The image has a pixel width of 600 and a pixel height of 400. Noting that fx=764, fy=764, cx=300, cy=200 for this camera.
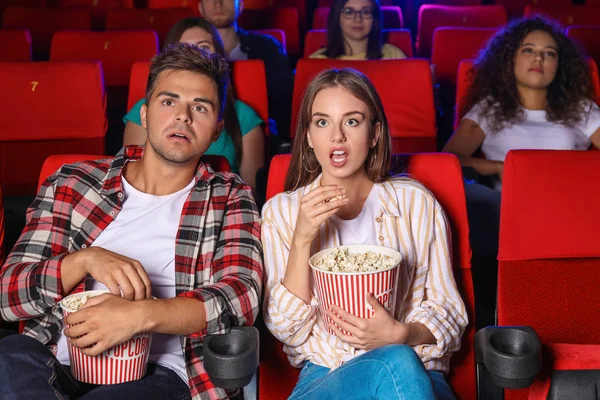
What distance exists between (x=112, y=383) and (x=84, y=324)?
0.40 ft

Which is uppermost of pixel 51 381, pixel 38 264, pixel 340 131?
pixel 340 131

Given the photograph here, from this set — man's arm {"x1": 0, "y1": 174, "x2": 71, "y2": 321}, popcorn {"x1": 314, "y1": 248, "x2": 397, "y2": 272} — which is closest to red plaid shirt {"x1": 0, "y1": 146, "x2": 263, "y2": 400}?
man's arm {"x1": 0, "y1": 174, "x2": 71, "y2": 321}

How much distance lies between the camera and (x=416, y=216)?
4.89 feet

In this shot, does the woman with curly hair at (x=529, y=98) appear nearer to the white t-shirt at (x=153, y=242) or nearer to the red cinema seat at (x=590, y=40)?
the red cinema seat at (x=590, y=40)

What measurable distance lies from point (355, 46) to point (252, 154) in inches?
46.9

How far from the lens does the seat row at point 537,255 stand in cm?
156

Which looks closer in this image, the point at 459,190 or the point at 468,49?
the point at 459,190

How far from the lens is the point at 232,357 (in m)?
1.25

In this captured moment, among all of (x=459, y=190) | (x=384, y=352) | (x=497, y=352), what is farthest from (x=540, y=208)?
(x=384, y=352)

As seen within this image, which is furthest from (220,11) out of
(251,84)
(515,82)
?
(515,82)

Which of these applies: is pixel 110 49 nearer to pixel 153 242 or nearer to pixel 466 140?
pixel 466 140

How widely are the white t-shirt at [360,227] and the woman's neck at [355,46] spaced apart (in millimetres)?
2053

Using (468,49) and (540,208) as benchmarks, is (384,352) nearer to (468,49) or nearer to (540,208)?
(540,208)

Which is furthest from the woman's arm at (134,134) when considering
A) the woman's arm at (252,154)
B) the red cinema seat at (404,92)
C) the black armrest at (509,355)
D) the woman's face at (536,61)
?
the black armrest at (509,355)
